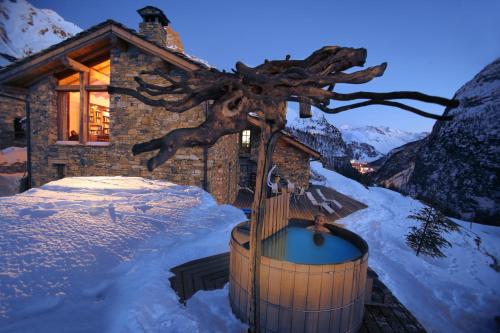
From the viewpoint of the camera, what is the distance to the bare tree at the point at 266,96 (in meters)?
1.97

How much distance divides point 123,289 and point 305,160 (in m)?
13.4

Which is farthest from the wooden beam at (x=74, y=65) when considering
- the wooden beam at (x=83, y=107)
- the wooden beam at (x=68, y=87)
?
the wooden beam at (x=68, y=87)

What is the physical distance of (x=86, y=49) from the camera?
9125 millimetres

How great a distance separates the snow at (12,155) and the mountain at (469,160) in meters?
24.4

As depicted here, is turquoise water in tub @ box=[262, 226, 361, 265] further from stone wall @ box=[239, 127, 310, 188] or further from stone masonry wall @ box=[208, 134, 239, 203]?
stone wall @ box=[239, 127, 310, 188]

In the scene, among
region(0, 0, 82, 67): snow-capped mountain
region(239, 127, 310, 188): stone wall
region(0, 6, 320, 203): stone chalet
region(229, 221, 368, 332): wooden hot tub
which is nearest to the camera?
region(229, 221, 368, 332): wooden hot tub

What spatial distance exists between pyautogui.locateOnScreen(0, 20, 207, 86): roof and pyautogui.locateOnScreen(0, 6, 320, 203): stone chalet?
28mm

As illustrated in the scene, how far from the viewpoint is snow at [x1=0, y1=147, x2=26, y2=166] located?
14109 mm

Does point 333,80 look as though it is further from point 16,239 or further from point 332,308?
point 16,239

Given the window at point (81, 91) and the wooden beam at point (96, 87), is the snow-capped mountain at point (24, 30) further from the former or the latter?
the wooden beam at point (96, 87)

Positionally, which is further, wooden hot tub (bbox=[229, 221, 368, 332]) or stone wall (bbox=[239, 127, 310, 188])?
stone wall (bbox=[239, 127, 310, 188])

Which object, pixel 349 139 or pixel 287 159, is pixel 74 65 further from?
pixel 349 139

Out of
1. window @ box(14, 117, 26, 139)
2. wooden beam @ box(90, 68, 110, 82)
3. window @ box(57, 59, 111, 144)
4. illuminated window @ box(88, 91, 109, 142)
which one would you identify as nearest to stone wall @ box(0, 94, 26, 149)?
window @ box(14, 117, 26, 139)

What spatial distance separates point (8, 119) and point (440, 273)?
24438mm
